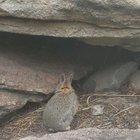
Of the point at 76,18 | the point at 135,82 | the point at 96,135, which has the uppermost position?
the point at 76,18

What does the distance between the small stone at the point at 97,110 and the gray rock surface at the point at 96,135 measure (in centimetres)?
28

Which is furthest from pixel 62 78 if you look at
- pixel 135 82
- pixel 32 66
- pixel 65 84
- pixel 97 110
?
pixel 135 82

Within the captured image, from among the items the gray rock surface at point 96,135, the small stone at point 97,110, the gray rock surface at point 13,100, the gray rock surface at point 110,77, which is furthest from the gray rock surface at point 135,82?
the gray rock surface at point 13,100

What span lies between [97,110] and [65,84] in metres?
0.30

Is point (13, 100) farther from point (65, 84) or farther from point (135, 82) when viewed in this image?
point (135, 82)

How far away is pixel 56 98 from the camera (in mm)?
3162

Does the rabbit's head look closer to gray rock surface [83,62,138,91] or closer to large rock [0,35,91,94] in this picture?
large rock [0,35,91,94]

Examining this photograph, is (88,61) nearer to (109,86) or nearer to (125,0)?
(109,86)

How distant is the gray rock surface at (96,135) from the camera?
9.61ft

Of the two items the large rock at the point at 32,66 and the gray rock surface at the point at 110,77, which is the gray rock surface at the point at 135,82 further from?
the large rock at the point at 32,66

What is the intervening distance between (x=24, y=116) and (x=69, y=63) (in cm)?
59

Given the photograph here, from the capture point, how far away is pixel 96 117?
128 inches

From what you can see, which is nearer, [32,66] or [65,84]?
[65,84]

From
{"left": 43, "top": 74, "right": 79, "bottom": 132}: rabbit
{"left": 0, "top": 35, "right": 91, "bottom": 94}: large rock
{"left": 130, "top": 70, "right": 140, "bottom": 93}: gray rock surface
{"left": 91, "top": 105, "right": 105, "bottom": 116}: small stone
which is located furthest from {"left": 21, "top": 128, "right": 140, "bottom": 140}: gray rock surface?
{"left": 130, "top": 70, "right": 140, "bottom": 93}: gray rock surface
